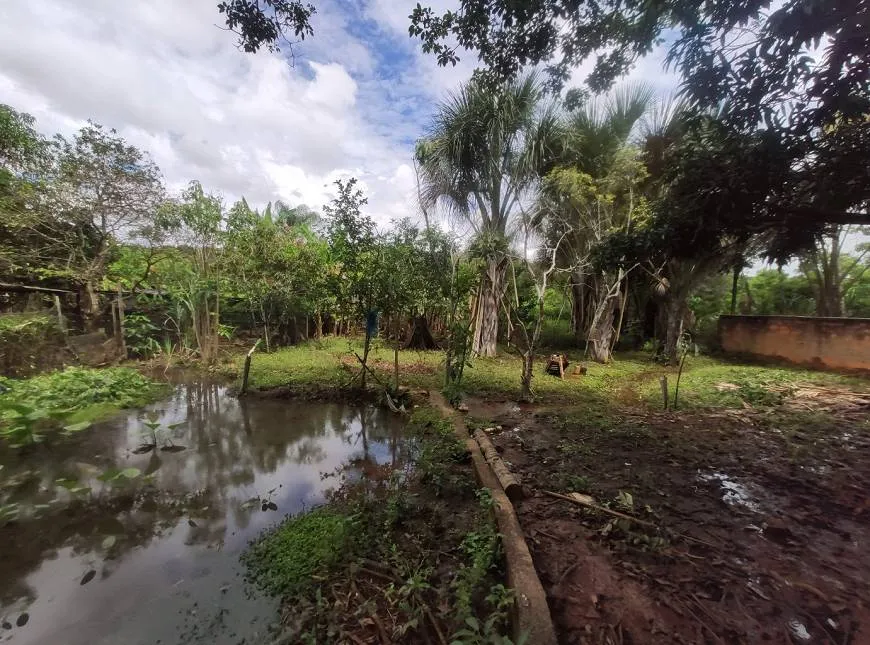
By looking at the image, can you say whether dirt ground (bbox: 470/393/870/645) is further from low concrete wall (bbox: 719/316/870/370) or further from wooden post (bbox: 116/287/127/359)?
wooden post (bbox: 116/287/127/359)

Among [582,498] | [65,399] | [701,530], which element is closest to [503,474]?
[582,498]

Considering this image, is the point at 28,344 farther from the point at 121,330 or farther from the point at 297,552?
the point at 297,552

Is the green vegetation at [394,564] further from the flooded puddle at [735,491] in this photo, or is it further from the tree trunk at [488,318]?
the tree trunk at [488,318]

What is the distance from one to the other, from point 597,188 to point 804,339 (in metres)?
6.63

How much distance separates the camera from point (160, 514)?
11.0 feet

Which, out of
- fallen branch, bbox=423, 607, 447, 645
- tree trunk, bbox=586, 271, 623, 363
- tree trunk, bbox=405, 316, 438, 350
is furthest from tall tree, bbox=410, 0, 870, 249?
tree trunk, bbox=405, 316, 438, 350

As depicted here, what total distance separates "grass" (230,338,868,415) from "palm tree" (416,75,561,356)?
268 cm

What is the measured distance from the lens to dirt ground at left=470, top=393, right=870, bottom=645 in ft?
6.87

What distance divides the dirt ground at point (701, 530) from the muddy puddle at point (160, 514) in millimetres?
1956

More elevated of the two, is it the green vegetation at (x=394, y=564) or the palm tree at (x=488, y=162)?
the palm tree at (x=488, y=162)

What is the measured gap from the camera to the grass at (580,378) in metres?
7.08

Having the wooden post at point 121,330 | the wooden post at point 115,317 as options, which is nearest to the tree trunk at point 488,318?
the wooden post at point 121,330

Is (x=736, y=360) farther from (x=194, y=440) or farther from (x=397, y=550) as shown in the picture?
(x=194, y=440)

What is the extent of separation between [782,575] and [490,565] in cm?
192
